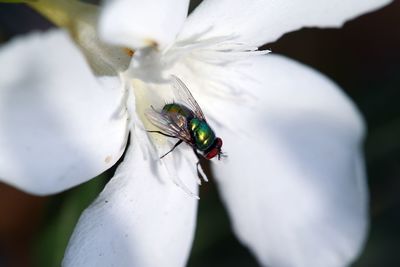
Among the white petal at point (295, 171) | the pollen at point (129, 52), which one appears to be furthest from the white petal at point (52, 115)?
the white petal at point (295, 171)

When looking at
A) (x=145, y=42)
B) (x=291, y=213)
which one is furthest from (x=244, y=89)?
(x=145, y=42)

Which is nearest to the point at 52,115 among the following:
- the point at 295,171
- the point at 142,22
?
the point at 142,22

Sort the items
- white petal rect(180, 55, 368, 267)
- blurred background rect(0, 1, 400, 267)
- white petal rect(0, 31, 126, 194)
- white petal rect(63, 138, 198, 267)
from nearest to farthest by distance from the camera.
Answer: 1. white petal rect(0, 31, 126, 194)
2. white petal rect(63, 138, 198, 267)
3. white petal rect(180, 55, 368, 267)
4. blurred background rect(0, 1, 400, 267)

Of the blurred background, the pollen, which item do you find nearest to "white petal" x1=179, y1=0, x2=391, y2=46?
the pollen

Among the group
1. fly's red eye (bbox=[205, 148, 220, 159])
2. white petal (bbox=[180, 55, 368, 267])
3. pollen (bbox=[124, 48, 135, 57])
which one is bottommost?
white petal (bbox=[180, 55, 368, 267])

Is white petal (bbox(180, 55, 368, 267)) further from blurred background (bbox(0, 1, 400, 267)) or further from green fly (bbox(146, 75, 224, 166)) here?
blurred background (bbox(0, 1, 400, 267))

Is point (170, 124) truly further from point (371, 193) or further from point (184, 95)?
point (371, 193)

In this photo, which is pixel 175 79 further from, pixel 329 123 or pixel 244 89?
pixel 329 123

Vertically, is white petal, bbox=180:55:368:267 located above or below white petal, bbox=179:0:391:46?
below
